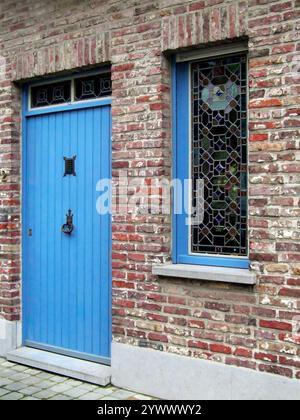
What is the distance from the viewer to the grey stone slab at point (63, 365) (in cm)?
506

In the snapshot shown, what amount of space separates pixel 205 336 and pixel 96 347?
138 centimetres

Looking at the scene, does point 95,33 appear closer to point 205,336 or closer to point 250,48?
point 250,48

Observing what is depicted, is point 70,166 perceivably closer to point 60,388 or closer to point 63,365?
point 63,365

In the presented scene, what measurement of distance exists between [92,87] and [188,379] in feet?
9.79

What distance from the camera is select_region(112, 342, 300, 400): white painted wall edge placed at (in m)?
4.15

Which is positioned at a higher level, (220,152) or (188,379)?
(220,152)

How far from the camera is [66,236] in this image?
18.6ft

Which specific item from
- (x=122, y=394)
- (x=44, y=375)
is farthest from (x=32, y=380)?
(x=122, y=394)

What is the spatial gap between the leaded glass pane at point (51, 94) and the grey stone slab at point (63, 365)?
2674mm

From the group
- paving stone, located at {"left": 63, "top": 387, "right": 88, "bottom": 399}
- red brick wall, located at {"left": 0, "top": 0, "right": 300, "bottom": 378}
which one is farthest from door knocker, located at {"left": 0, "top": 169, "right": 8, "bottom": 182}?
paving stone, located at {"left": 63, "top": 387, "right": 88, "bottom": 399}

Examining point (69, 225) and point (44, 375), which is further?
point (69, 225)

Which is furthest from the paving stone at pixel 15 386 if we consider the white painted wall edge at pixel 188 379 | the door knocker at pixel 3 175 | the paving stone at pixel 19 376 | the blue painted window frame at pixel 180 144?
the door knocker at pixel 3 175

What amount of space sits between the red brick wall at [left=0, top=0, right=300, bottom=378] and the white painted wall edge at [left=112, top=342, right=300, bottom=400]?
76 millimetres

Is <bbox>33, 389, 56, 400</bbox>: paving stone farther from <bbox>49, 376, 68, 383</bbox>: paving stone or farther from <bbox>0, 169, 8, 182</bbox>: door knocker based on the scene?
<bbox>0, 169, 8, 182</bbox>: door knocker
